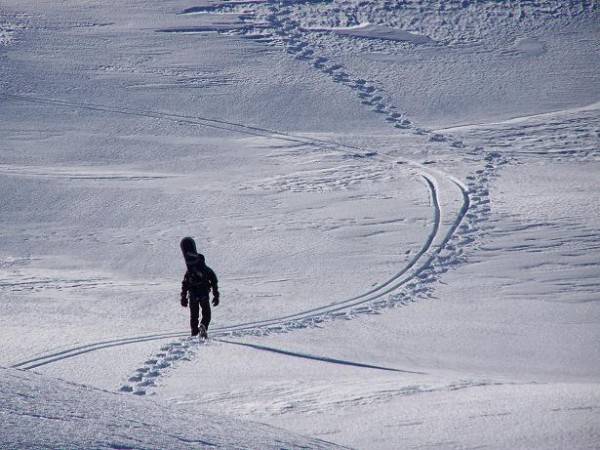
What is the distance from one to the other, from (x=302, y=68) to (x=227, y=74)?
1372 millimetres

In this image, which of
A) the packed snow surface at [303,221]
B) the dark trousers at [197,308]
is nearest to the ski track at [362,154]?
the packed snow surface at [303,221]

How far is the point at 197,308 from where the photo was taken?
723cm

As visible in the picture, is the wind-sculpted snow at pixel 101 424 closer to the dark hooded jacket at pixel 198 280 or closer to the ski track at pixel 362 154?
the ski track at pixel 362 154

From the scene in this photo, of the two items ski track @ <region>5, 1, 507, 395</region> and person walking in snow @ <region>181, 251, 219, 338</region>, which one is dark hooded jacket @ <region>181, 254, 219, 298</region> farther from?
ski track @ <region>5, 1, 507, 395</region>

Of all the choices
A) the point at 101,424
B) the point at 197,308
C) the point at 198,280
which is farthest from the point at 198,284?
the point at 101,424

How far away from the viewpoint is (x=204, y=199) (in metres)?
11.8

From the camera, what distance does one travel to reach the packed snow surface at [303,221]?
5.04 meters

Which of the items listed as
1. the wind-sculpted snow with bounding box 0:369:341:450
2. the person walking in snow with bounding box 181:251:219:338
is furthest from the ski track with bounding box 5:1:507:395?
the wind-sculpted snow with bounding box 0:369:341:450

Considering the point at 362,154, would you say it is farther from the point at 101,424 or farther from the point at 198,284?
the point at 101,424

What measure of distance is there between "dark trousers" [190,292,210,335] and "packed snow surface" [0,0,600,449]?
205 millimetres

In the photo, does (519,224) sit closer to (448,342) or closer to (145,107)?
(448,342)

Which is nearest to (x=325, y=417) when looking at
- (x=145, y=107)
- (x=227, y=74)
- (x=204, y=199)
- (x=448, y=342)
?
(x=448, y=342)

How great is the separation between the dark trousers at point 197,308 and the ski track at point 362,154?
0.19 meters

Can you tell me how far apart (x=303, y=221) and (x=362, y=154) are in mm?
2417
